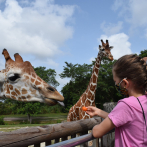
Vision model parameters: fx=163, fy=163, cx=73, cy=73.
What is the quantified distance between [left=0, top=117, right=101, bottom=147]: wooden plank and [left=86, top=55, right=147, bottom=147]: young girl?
17.7 inches

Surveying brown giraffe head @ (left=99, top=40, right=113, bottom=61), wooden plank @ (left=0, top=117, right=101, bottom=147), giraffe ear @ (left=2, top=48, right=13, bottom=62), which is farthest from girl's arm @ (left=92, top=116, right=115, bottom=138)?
brown giraffe head @ (left=99, top=40, right=113, bottom=61)

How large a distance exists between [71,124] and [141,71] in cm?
89

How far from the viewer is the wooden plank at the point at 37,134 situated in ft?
3.61

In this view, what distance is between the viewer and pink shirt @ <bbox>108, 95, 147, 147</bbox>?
1.06 metres

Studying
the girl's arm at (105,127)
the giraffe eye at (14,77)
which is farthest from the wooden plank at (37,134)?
the giraffe eye at (14,77)

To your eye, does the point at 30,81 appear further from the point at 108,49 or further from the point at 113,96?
the point at 113,96

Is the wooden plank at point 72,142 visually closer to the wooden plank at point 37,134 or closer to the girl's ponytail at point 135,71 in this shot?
the wooden plank at point 37,134

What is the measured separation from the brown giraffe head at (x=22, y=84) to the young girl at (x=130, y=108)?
1.98 meters

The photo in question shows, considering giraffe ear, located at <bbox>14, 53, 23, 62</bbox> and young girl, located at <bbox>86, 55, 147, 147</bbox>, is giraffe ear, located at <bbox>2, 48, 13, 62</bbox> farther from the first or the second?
young girl, located at <bbox>86, 55, 147, 147</bbox>

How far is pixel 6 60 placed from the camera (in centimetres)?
352

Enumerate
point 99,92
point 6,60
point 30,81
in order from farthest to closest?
point 99,92 < point 6,60 < point 30,81

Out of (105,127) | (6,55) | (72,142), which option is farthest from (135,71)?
(6,55)

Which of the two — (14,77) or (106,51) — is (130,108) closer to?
(14,77)

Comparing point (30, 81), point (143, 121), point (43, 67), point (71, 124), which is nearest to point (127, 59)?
point (143, 121)
